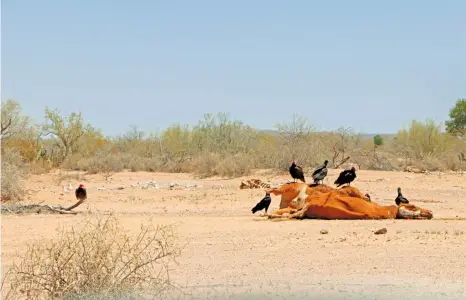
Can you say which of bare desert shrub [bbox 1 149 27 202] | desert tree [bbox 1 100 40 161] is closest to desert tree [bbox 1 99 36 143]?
desert tree [bbox 1 100 40 161]

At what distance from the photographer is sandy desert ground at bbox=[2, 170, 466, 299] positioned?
10.8 meters

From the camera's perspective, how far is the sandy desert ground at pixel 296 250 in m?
10.8

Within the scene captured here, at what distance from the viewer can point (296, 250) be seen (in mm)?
13875

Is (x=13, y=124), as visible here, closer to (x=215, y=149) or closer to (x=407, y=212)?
(x=215, y=149)

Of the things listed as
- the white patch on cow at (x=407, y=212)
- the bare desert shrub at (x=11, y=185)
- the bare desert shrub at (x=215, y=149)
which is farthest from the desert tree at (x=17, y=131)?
the white patch on cow at (x=407, y=212)

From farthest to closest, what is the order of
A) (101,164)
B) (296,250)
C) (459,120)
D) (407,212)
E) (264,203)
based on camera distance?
(459,120)
(101,164)
(264,203)
(407,212)
(296,250)

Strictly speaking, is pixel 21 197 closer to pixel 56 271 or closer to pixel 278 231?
pixel 278 231

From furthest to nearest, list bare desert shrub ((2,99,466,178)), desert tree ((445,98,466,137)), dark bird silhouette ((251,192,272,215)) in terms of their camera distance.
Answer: desert tree ((445,98,466,137)) → bare desert shrub ((2,99,466,178)) → dark bird silhouette ((251,192,272,215))

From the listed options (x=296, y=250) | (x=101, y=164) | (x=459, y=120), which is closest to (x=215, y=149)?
(x=101, y=164)

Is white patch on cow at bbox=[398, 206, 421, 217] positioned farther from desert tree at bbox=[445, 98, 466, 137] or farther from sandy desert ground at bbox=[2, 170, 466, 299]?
desert tree at bbox=[445, 98, 466, 137]

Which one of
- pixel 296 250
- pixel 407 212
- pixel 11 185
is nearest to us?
pixel 296 250

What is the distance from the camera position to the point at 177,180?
37.5 m

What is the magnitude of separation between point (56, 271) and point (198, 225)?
8.07 m

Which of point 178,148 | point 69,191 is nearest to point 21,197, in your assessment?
point 69,191
